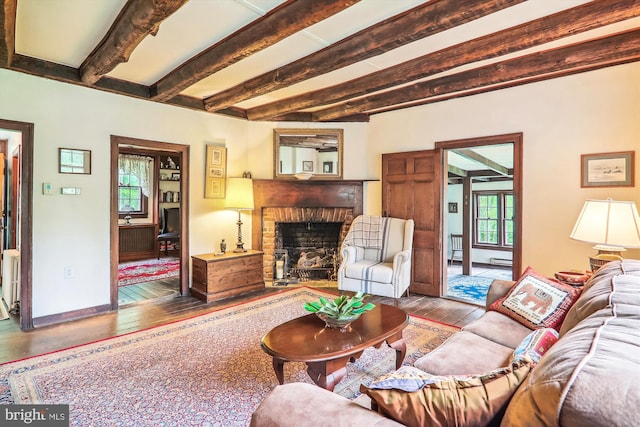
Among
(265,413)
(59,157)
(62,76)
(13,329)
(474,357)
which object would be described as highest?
(62,76)

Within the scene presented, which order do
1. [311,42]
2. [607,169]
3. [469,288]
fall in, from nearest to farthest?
[311,42]
[607,169]
[469,288]

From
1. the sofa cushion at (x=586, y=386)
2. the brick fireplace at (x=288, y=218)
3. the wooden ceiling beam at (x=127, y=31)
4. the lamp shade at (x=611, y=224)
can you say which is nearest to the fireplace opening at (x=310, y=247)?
the brick fireplace at (x=288, y=218)

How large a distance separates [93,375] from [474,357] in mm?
2432

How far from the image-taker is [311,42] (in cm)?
278

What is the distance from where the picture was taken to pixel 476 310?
150 inches

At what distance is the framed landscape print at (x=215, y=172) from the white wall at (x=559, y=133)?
10.1ft

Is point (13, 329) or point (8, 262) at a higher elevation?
point (8, 262)

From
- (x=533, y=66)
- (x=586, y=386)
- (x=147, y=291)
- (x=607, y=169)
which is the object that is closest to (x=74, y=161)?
(x=147, y=291)

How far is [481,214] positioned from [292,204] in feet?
18.7

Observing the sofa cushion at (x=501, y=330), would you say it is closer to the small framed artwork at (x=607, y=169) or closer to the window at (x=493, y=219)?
the small framed artwork at (x=607, y=169)

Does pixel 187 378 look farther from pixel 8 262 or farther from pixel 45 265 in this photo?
pixel 8 262

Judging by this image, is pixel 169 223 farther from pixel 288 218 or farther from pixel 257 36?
pixel 257 36

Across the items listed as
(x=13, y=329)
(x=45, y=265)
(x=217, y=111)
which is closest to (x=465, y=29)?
(x=217, y=111)

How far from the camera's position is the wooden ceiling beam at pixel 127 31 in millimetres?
2025
